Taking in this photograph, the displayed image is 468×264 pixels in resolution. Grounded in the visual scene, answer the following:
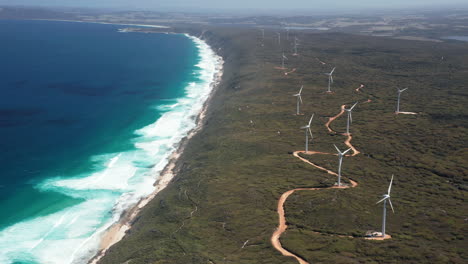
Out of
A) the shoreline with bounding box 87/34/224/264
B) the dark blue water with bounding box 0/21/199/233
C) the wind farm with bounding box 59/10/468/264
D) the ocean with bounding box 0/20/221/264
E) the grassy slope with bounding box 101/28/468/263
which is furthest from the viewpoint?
the dark blue water with bounding box 0/21/199/233

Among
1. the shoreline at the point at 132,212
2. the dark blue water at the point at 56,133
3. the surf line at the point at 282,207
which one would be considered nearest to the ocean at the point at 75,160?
the dark blue water at the point at 56,133

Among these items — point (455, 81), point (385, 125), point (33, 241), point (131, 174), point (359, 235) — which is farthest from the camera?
point (455, 81)

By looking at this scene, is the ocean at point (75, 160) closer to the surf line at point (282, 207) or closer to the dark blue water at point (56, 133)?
the dark blue water at point (56, 133)

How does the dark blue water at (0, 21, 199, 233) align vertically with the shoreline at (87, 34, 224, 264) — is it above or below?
above

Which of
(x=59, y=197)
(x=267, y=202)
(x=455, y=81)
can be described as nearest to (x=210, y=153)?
(x=267, y=202)

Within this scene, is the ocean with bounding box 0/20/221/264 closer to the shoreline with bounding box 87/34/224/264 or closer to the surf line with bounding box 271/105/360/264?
the shoreline with bounding box 87/34/224/264

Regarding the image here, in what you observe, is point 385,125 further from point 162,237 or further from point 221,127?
point 162,237

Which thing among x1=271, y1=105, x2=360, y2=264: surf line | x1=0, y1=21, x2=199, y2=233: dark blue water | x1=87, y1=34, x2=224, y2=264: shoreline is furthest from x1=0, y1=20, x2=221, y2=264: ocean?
x1=271, y1=105, x2=360, y2=264: surf line

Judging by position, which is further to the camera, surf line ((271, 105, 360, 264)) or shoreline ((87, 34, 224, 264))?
shoreline ((87, 34, 224, 264))

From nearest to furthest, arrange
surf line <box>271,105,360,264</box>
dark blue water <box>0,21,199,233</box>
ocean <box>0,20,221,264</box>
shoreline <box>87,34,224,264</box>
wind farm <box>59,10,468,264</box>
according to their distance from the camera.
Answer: surf line <box>271,105,360,264</box> → wind farm <box>59,10,468,264</box> → shoreline <box>87,34,224,264</box> → ocean <box>0,20,221,264</box> → dark blue water <box>0,21,199,233</box>
